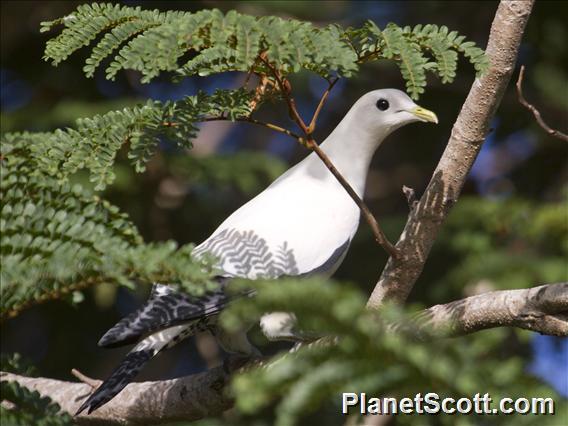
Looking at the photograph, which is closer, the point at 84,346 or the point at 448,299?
the point at 448,299

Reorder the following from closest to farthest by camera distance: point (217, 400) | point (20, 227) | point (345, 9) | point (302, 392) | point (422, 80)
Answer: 1. point (302, 392)
2. point (20, 227)
3. point (422, 80)
4. point (217, 400)
5. point (345, 9)

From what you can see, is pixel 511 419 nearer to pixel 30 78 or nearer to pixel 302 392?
pixel 302 392

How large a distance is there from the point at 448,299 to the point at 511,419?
159 inches

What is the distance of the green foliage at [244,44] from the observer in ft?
7.68

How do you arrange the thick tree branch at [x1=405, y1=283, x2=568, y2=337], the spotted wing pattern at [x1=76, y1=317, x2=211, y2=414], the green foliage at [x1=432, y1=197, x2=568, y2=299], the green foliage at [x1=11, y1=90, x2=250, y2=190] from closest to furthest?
the green foliage at [x1=11, y1=90, x2=250, y2=190], the thick tree branch at [x1=405, y1=283, x2=568, y2=337], the spotted wing pattern at [x1=76, y1=317, x2=211, y2=414], the green foliage at [x1=432, y1=197, x2=568, y2=299]

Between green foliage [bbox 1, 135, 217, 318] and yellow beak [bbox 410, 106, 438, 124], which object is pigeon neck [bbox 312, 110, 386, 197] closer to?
yellow beak [bbox 410, 106, 438, 124]

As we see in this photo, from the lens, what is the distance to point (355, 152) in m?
4.07

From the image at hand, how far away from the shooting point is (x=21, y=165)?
8.37 feet

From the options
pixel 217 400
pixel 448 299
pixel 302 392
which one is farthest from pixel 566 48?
pixel 302 392

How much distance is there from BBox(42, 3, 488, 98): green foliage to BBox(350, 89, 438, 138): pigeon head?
1222mm

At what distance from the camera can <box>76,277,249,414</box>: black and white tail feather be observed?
3033 mm

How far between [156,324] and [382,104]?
145cm

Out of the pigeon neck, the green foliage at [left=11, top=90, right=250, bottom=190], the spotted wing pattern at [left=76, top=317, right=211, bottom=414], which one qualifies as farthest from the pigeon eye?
the green foliage at [left=11, top=90, right=250, bottom=190]

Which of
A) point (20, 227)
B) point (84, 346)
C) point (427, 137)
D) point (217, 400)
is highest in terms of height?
point (20, 227)
